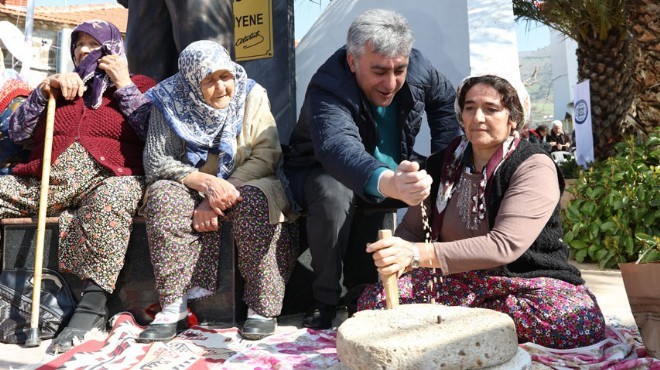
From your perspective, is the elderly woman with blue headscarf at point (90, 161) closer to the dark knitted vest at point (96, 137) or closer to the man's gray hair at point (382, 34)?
the dark knitted vest at point (96, 137)

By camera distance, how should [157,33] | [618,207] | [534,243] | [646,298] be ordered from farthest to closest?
[618,207] → [157,33] → [534,243] → [646,298]

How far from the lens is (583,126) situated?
24.2ft

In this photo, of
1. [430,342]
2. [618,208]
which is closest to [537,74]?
[618,208]

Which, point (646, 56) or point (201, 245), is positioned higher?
point (646, 56)

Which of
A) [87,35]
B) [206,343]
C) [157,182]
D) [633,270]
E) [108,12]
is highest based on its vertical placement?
[108,12]

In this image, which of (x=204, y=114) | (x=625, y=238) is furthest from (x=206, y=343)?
(x=625, y=238)

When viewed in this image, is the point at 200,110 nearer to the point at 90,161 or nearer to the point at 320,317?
the point at 90,161

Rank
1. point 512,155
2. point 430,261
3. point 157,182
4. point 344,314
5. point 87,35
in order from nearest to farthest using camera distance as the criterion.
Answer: point 430,261
point 512,155
point 157,182
point 344,314
point 87,35

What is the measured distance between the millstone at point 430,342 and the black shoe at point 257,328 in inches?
40.7

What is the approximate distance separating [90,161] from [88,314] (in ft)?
2.58

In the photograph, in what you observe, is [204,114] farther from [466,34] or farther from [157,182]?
[466,34]

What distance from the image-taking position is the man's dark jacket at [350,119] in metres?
2.85

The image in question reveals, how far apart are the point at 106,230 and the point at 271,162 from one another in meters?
0.86

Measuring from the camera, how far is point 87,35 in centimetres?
380
